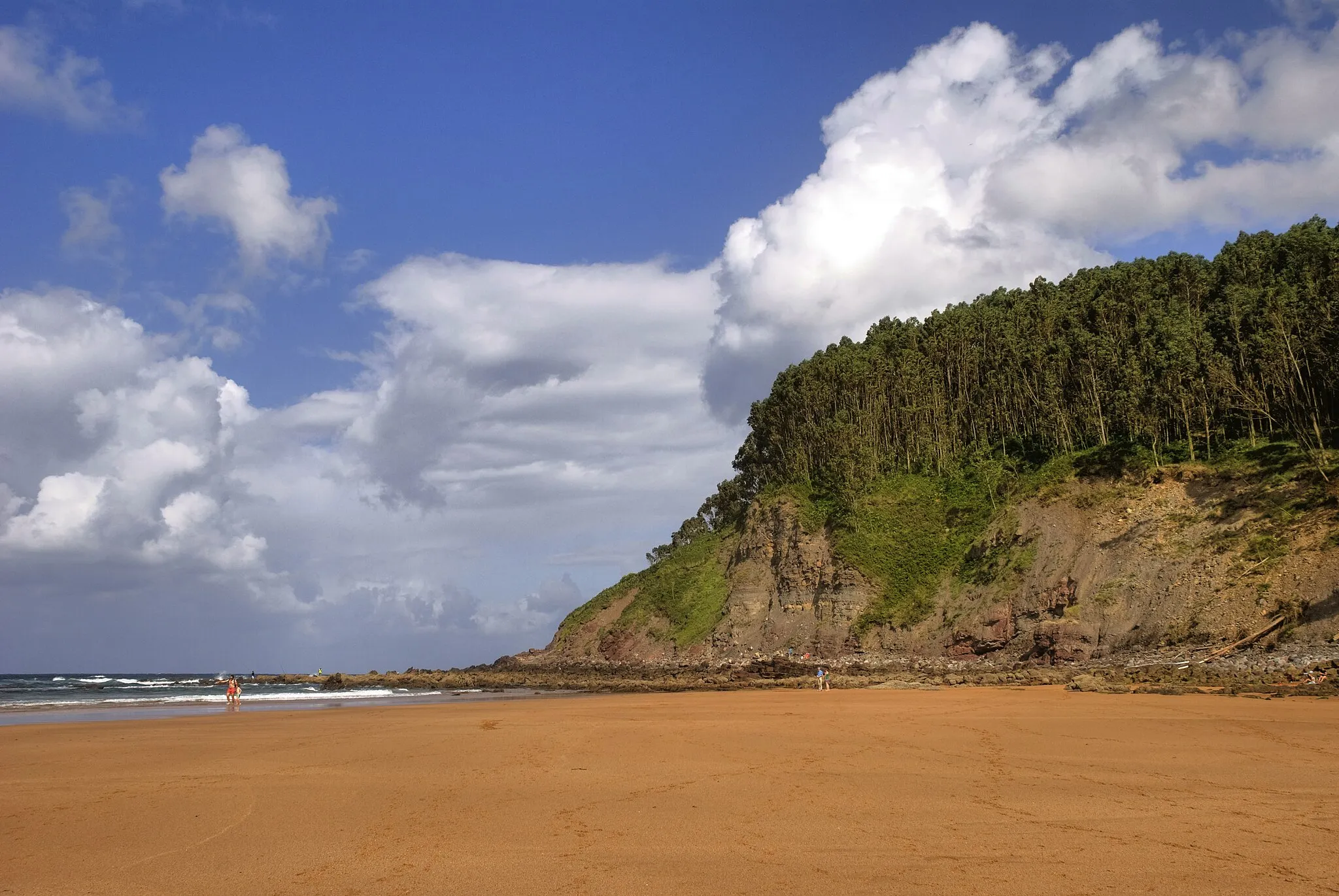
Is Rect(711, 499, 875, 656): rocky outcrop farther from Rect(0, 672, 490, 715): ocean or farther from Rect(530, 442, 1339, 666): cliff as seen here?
Rect(0, 672, 490, 715): ocean

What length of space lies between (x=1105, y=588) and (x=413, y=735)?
38.5 m

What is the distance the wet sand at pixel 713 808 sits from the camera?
9.56 meters

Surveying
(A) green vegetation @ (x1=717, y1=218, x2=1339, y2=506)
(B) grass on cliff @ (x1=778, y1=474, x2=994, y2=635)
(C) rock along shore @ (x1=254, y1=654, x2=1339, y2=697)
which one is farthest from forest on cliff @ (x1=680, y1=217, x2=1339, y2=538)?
(C) rock along shore @ (x1=254, y1=654, x2=1339, y2=697)

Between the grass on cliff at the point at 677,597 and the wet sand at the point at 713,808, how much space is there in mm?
53021

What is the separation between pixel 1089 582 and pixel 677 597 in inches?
1684

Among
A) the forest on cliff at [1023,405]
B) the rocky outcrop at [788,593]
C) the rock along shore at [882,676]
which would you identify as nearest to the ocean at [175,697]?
the rock along shore at [882,676]

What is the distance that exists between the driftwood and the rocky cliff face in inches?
10.9

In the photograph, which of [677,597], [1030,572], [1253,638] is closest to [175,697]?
[677,597]

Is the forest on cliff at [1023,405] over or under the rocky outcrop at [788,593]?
over

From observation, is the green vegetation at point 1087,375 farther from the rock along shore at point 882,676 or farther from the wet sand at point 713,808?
the wet sand at point 713,808

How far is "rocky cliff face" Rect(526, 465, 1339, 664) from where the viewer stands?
126 feet

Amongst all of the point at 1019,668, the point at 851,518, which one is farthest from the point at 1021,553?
the point at 851,518

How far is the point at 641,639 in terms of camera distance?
80.7 metres

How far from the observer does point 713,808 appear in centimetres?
1302
